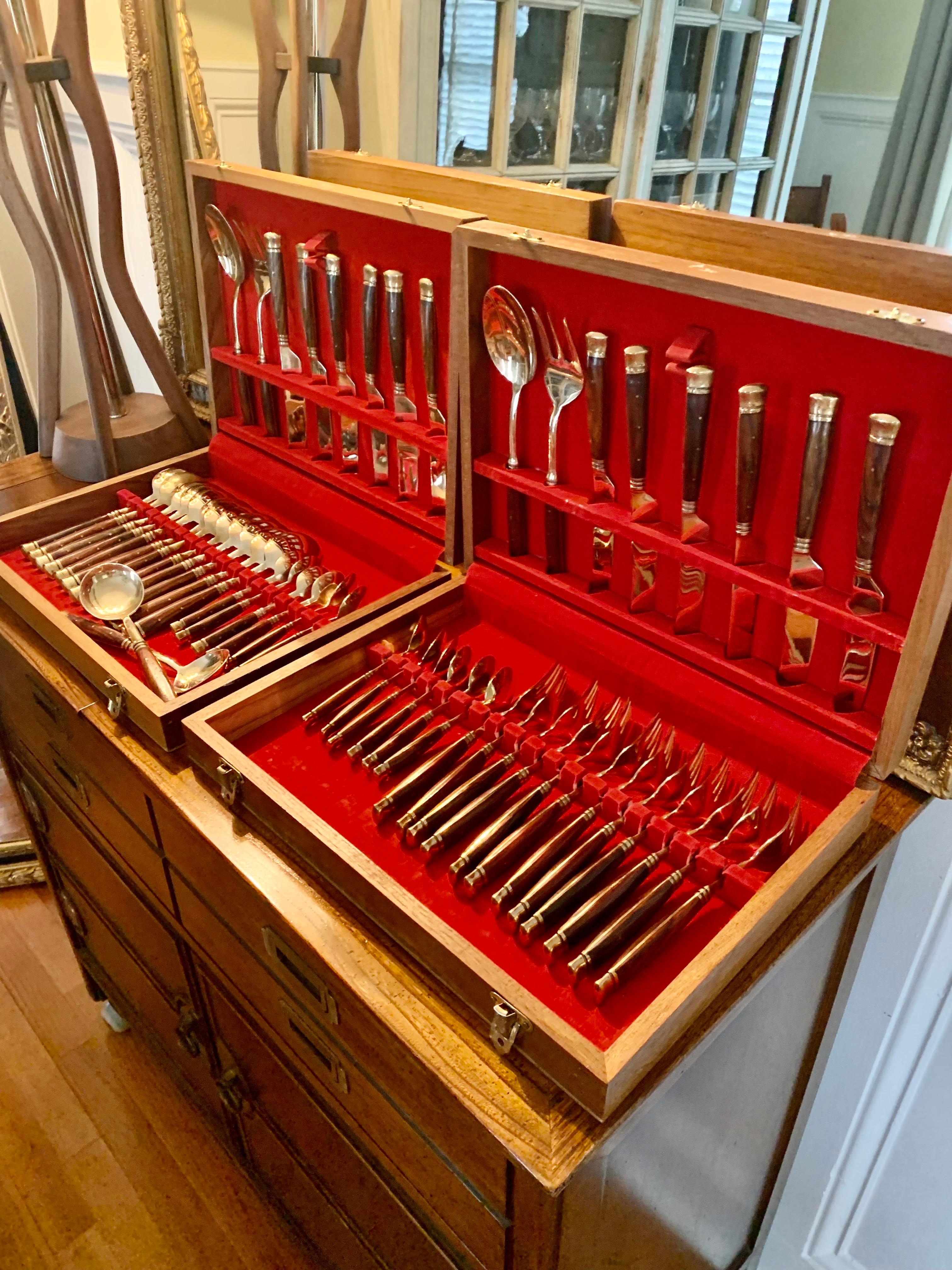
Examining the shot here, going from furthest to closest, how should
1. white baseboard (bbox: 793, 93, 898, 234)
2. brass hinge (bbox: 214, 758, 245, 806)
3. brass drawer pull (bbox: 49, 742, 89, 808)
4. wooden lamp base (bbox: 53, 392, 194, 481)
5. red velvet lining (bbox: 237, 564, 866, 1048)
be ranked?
white baseboard (bbox: 793, 93, 898, 234) < wooden lamp base (bbox: 53, 392, 194, 481) < brass drawer pull (bbox: 49, 742, 89, 808) < brass hinge (bbox: 214, 758, 245, 806) < red velvet lining (bbox: 237, 564, 866, 1048)

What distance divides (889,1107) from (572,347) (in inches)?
37.4

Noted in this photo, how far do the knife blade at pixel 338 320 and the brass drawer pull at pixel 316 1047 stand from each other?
2.42 ft

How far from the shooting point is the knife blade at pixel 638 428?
82 centimetres

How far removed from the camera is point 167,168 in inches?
59.1

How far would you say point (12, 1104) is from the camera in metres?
1.47

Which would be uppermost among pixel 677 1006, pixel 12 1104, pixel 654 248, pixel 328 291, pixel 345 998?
pixel 654 248

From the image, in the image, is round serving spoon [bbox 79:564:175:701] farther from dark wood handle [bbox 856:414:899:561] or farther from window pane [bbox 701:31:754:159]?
window pane [bbox 701:31:754:159]

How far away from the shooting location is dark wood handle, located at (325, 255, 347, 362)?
1.09m

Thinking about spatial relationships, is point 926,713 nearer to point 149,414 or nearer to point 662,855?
point 662,855

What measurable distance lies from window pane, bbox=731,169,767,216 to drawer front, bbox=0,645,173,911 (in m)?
2.25

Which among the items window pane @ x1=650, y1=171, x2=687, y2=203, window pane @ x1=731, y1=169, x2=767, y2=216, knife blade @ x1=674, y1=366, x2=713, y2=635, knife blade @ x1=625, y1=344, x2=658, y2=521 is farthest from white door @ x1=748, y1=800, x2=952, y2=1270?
window pane @ x1=731, y1=169, x2=767, y2=216

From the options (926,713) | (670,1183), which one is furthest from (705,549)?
(670,1183)

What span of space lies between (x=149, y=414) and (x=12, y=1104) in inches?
45.9

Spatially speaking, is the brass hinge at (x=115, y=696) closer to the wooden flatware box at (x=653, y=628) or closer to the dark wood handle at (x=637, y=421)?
the wooden flatware box at (x=653, y=628)
